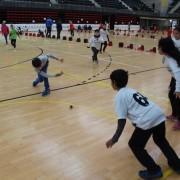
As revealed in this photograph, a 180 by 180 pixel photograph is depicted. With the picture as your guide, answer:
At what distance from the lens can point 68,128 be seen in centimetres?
515

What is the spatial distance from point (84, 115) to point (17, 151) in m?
1.77

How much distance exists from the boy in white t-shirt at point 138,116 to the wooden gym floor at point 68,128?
345 mm

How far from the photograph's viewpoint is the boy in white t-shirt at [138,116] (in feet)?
10.6

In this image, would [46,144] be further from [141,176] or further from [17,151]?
[141,176]

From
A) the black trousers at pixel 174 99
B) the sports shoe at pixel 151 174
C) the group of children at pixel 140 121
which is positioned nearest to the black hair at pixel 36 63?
the black trousers at pixel 174 99

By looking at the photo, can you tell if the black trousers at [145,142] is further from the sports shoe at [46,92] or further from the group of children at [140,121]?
the sports shoe at [46,92]

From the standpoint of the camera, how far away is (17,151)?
429 cm

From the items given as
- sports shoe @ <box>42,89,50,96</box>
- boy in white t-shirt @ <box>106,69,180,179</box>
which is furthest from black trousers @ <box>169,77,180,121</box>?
sports shoe @ <box>42,89,50,96</box>

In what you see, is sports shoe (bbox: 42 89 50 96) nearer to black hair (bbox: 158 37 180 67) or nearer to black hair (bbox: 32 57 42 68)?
black hair (bbox: 32 57 42 68)

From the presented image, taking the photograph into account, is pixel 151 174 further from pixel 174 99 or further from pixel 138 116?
pixel 174 99

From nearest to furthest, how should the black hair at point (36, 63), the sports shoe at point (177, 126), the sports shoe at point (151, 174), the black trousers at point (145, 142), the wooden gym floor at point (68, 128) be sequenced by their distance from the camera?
the black trousers at point (145, 142) < the sports shoe at point (151, 174) < the wooden gym floor at point (68, 128) < the sports shoe at point (177, 126) < the black hair at point (36, 63)

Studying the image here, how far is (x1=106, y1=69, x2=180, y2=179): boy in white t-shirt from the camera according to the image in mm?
3234

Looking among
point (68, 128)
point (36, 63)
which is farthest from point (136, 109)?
point (36, 63)

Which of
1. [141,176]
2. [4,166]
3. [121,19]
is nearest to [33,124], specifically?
[4,166]
